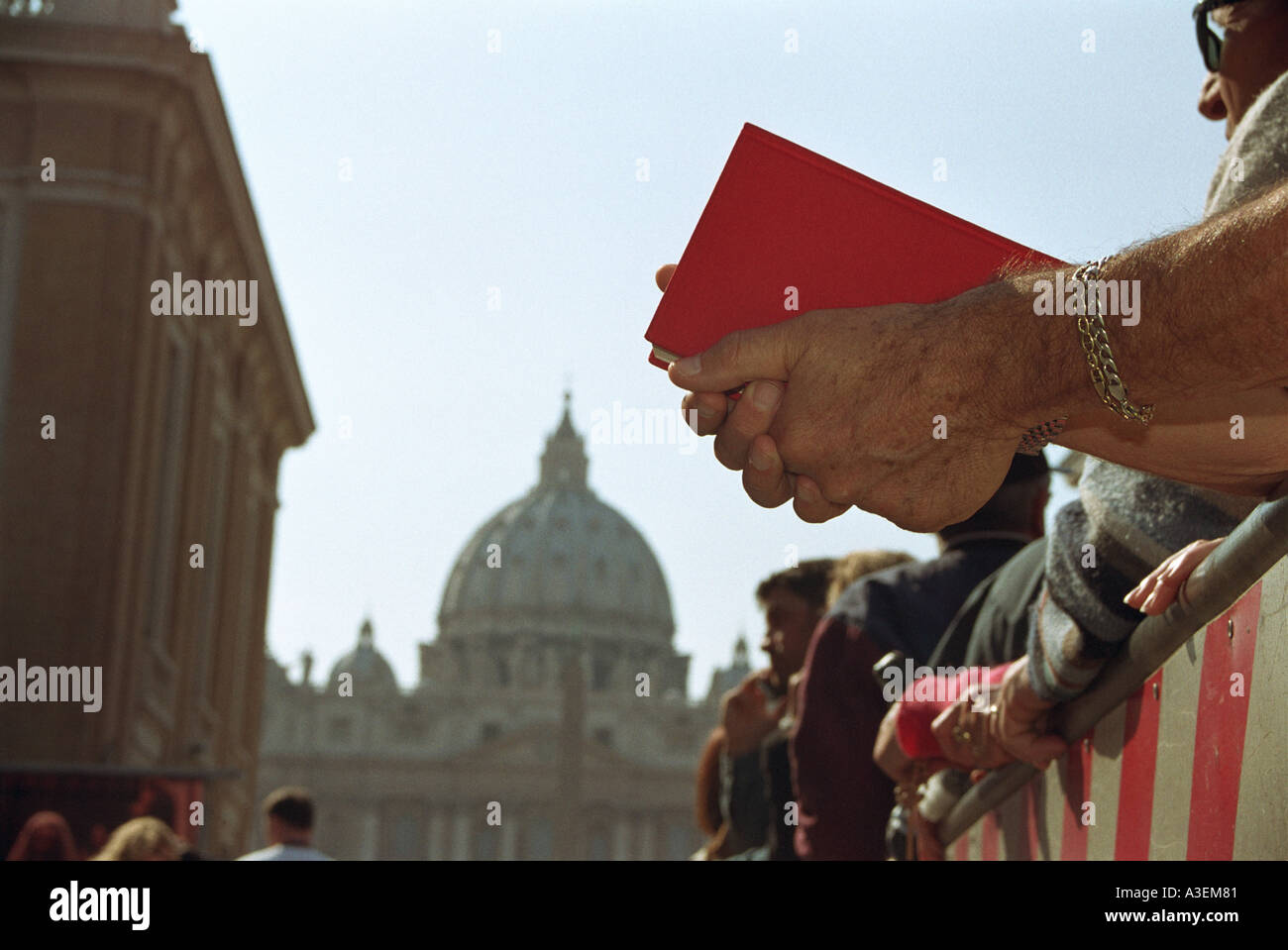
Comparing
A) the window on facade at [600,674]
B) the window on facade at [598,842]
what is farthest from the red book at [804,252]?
the window on facade at [600,674]

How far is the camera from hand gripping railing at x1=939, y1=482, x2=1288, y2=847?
154 centimetres

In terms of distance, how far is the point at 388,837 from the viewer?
6712 cm

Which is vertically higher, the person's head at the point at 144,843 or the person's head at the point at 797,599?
the person's head at the point at 797,599

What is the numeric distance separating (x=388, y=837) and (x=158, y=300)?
56.0 m

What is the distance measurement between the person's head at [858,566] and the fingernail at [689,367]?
2.64 metres

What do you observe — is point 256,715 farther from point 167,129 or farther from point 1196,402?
point 1196,402

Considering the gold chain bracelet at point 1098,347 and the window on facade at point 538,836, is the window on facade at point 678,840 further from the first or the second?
the gold chain bracelet at point 1098,347

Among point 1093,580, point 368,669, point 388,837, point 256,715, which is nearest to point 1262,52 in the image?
point 1093,580

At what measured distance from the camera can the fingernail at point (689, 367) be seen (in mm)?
1646

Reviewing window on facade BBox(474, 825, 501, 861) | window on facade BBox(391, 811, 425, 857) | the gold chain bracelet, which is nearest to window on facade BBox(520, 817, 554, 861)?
window on facade BBox(474, 825, 501, 861)

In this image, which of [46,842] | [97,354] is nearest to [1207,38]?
[46,842]

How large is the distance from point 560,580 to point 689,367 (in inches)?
3269

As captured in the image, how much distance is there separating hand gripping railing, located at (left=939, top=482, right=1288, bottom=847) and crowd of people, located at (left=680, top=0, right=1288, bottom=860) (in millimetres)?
25

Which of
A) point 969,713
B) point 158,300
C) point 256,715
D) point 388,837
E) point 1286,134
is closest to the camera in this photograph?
point 1286,134
